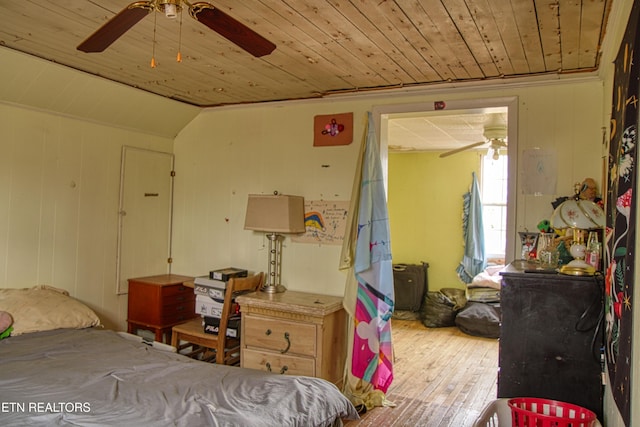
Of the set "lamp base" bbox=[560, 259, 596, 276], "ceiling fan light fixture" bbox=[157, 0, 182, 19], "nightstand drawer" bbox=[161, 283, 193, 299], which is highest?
"ceiling fan light fixture" bbox=[157, 0, 182, 19]

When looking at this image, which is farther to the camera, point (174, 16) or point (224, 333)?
point (224, 333)

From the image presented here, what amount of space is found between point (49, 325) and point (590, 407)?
3.13 meters

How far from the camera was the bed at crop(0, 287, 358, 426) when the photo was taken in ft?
6.68

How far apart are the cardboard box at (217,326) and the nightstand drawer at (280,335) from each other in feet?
0.54

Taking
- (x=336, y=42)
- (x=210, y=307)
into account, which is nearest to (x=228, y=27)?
(x=336, y=42)

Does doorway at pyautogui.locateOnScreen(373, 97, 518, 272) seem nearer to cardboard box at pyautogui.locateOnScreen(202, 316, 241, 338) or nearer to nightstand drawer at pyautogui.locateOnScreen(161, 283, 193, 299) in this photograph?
cardboard box at pyautogui.locateOnScreen(202, 316, 241, 338)

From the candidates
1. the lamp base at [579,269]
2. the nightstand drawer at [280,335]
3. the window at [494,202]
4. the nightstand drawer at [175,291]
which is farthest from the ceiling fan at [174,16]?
the window at [494,202]

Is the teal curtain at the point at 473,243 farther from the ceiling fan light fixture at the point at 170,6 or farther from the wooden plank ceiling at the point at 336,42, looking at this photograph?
the ceiling fan light fixture at the point at 170,6

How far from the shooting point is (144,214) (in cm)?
442

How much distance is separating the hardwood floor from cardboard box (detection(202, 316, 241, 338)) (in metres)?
1.11

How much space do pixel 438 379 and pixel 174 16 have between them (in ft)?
11.7

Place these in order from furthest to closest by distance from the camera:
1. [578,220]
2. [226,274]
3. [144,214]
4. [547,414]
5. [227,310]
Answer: [144,214] → [226,274] → [227,310] → [578,220] → [547,414]

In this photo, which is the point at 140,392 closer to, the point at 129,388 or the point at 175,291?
the point at 129,388

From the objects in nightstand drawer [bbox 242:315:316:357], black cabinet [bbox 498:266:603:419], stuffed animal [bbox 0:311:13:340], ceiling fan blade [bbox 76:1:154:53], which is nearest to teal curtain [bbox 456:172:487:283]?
nightstand drawer [bbox 242:315:316:357]
